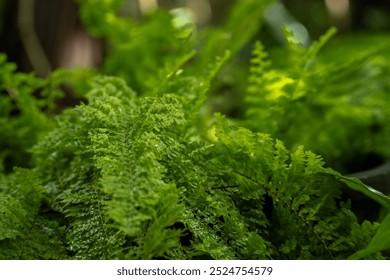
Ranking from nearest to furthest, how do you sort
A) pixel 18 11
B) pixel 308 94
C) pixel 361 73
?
pixel 308 94
pixel 18 11
pixel 361 73

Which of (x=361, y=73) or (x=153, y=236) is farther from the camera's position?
(x=361, y=73)

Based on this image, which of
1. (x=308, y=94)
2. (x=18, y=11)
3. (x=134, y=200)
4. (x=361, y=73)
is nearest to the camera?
(x=134, y=200)

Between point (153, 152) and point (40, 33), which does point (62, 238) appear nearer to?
point (153, 152)

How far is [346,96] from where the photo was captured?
1051 millimetres

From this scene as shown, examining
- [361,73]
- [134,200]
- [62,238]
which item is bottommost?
[361,73]

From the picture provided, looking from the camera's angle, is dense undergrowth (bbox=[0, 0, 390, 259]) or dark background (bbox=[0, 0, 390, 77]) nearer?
dense undergrowth (bbox=[0, 0, 390, 259])

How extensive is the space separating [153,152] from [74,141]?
17 cm

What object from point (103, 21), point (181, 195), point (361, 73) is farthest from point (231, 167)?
point (361, 73)

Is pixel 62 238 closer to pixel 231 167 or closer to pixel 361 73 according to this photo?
pixel 231 167

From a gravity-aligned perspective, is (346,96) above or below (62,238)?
below

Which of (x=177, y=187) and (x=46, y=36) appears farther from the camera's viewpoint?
(x=46, y=36)

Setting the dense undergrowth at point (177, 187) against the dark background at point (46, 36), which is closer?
the dense undergrowth at point (177, 187)

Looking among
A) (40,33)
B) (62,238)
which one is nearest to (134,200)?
(62,238)

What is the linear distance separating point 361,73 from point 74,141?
0.98 m
